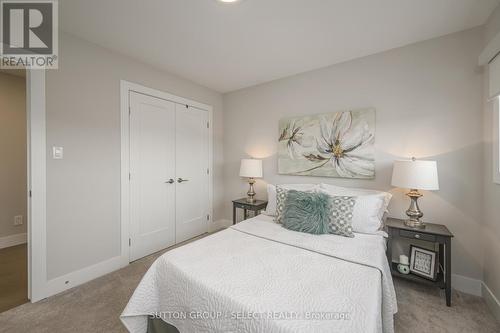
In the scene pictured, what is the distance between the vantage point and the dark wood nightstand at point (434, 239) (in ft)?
6.01

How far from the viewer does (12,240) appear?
10.1 feet

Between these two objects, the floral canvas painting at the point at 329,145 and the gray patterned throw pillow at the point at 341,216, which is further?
the floral canvas painting at the point at 329,145

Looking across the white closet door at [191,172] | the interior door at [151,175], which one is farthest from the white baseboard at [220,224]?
the interior door at [151,175]

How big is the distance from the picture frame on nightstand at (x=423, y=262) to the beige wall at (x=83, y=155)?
3219mm

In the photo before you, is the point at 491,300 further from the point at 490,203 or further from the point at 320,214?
the point at 320,214

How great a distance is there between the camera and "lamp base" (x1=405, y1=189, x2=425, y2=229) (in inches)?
81.0

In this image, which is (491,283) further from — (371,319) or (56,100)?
(56,100)

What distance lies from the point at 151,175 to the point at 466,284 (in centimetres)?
366

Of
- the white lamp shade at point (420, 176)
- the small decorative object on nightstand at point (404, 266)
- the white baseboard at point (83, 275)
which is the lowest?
the white baseboard at point (83, 275)

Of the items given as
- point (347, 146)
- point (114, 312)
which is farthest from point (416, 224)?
point (114, 312)

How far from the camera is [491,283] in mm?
1811

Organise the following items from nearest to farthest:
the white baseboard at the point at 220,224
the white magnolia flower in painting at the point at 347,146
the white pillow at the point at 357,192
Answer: the white pillow at the point at 357,192 → the white magnolia flower in painting at the point at 347,146 → the white baseboard at the point at 220,224

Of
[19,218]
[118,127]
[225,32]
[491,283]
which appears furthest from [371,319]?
[19,218]

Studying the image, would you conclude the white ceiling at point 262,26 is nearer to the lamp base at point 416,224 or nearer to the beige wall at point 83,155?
the beige wall at point 83,155
